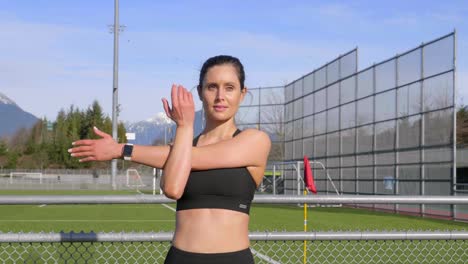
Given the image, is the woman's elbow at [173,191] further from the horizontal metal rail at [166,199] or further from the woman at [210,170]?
the horizontal metal rail at [166,199]

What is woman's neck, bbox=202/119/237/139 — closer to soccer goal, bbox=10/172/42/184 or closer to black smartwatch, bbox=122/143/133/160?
black smartwatch, bbox=122/143/133/160

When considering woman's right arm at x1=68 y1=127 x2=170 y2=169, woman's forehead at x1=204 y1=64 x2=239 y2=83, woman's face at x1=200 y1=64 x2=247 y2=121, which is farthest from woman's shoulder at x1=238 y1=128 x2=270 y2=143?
woman's right arm at x1=68 y1=127 x2=170 y2=169

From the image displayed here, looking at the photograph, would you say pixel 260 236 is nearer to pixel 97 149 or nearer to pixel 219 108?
pixel 219 108

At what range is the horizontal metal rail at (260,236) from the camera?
422 cm

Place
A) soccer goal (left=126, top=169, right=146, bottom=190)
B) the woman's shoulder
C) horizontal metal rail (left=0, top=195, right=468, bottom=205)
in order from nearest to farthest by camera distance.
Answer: the woman's shoulder → horizontal metal rail (left=0, top=195, right=468, bottom=205) → soccer goal (left=126, top=169, right=146, bottom=190)

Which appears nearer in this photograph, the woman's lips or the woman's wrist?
the woman's wrist

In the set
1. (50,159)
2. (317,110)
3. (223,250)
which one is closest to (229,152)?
(223,250)

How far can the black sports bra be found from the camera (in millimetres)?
2795

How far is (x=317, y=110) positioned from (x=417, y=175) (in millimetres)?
10683

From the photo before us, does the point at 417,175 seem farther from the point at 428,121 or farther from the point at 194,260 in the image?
the point at 194,260

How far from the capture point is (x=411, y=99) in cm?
2434

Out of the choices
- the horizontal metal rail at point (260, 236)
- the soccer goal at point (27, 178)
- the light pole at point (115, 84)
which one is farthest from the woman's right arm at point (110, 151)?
the soccer goal at point (27, 178)

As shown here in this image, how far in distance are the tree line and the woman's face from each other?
8434 centimetres

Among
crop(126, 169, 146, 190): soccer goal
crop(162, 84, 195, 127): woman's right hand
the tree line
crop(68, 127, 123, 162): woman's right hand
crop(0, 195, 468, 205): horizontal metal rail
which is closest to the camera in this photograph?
crop(162, 84, 195, 127): woman's right hand
